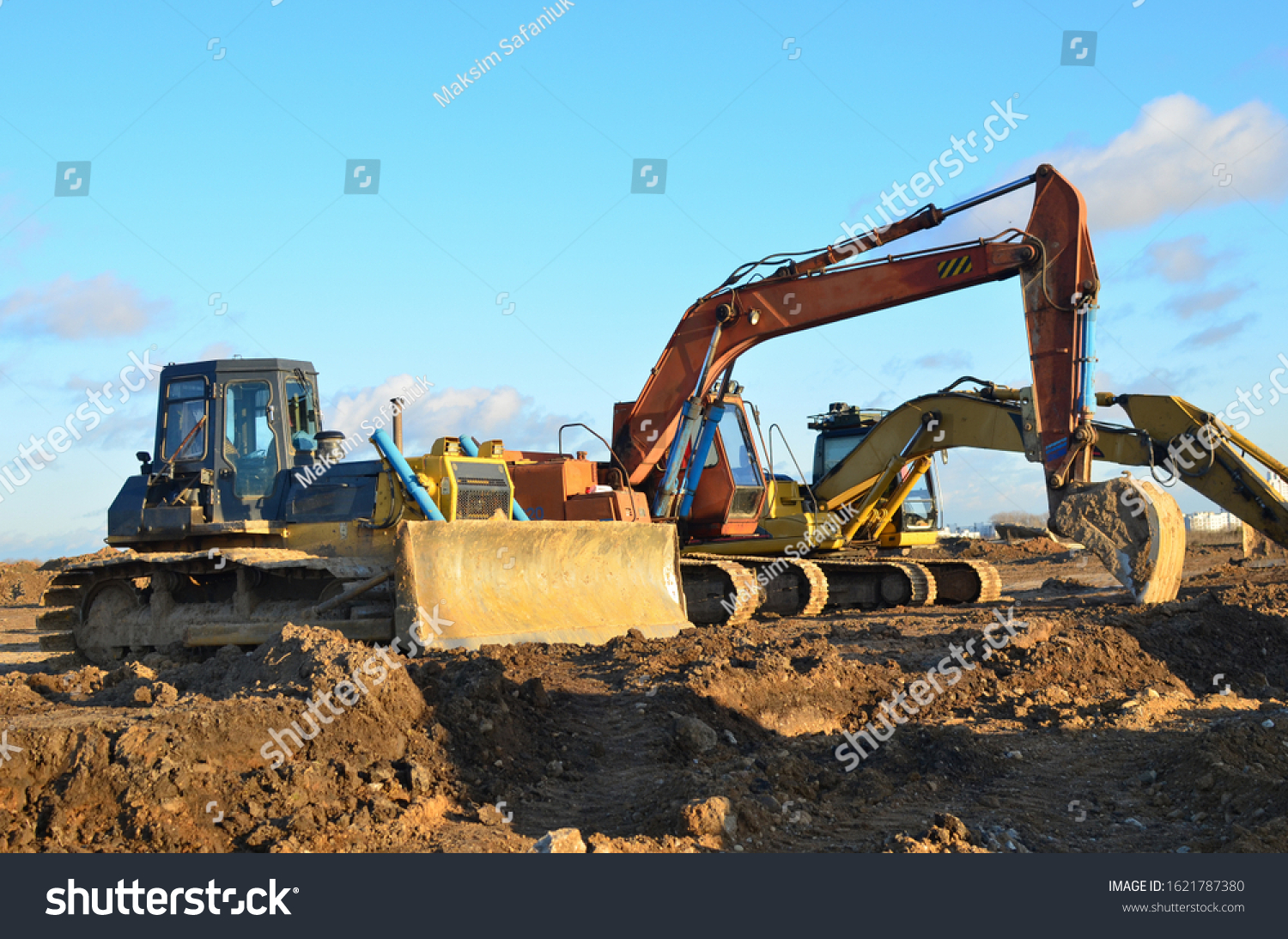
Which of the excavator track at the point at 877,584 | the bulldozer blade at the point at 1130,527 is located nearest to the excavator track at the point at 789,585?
the excavator track at the point at 877,584

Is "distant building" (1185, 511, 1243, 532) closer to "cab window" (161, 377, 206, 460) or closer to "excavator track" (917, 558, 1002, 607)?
"excavator track" (917, 558, 1002, 607)

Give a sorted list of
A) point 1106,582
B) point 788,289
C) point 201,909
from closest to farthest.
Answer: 1. point 201,909
2. point 788,289
3. point 1106,582

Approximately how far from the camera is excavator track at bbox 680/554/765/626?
1234 cm

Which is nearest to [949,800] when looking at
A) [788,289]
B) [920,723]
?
[920,723]

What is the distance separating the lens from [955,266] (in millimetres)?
12047

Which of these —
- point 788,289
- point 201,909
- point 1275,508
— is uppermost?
point 788,289

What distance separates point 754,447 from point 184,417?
650cm

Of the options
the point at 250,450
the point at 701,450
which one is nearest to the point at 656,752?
the point at 250,450

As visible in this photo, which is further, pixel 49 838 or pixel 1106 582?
pixel 1106 582

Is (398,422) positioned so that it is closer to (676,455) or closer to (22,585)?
(676,455)

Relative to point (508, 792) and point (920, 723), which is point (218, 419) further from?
point (920, 723)

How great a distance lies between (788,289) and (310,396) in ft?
18.1

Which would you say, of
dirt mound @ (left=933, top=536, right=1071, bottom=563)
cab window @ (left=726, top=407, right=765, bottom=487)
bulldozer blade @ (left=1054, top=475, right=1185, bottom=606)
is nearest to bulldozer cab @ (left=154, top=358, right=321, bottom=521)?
cab window @ (left=726, top=407, right=765, bottom=487)

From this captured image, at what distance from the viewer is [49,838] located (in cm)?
470
